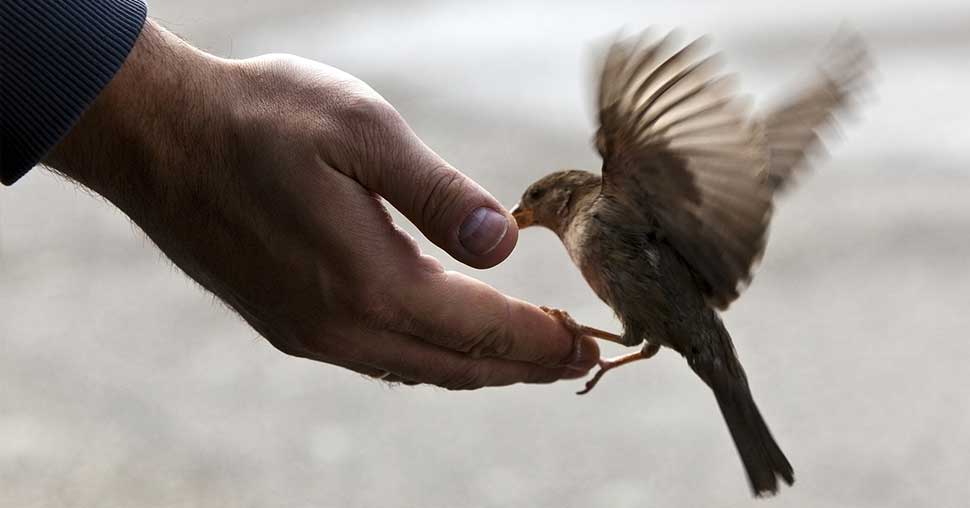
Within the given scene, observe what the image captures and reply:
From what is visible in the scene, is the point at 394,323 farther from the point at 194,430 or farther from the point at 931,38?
the point at 931,38

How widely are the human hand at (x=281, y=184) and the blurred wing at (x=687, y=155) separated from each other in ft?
1.40

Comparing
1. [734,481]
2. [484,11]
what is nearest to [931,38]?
[484,11]

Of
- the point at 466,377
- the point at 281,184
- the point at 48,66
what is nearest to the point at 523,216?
the point at 466,377

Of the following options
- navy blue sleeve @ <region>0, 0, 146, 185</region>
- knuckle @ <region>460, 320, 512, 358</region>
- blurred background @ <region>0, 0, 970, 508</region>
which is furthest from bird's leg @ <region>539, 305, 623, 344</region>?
blurred background @ <region>0, 0, 970, 508</region>

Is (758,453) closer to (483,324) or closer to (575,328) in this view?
(575,328)

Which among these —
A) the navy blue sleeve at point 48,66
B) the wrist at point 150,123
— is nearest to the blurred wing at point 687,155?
the wrist at point 150,123

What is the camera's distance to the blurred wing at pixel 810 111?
10.8 feet

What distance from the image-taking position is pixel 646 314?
11.4ft

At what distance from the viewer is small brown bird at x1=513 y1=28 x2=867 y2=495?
9.47ft

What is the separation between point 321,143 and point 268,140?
11 centimetres

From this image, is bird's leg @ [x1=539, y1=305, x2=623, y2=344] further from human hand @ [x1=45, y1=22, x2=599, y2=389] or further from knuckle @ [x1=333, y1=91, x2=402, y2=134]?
knuckle @ [x1=333, y1=91, x2=402, y2=134]

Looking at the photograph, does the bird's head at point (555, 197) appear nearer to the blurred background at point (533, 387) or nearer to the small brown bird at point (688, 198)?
the small brown bird at point (688, 198)

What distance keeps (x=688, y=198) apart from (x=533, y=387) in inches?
118

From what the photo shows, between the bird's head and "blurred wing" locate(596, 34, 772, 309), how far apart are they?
432 mm
